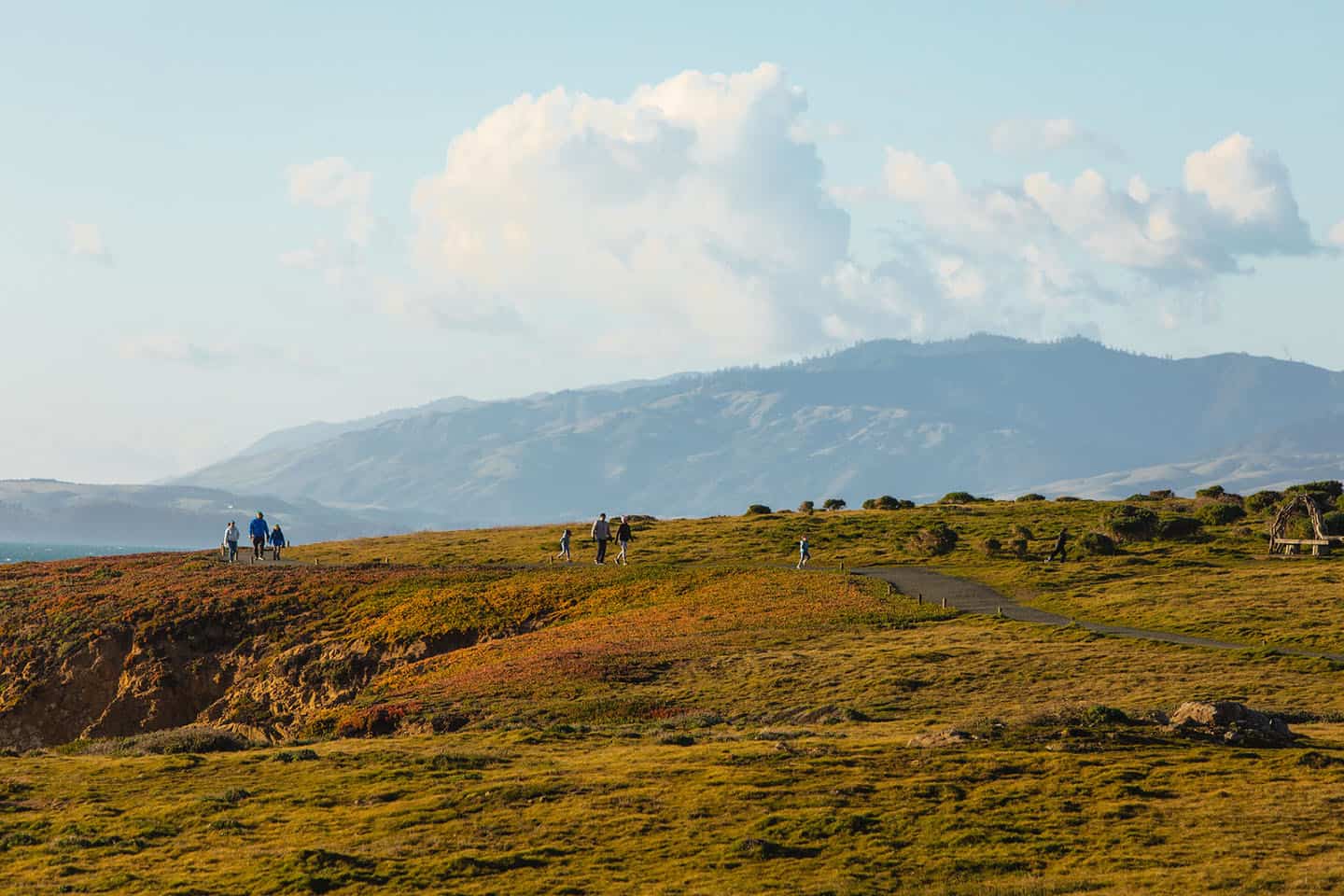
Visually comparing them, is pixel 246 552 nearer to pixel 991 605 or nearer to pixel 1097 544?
pixel 991 605

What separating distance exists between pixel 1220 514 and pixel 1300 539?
11.0 meters

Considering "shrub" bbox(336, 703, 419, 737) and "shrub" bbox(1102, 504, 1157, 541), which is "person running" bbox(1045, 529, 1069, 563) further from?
"shrub" bbox(336, 703, 419, 737)

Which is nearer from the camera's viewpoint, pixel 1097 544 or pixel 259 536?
pixel 1097 544

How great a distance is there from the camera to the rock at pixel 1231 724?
29.0 meters

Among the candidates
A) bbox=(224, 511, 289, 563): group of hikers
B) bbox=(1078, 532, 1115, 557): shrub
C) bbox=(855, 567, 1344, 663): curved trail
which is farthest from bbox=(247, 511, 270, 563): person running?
bbox=(1078, 532, 1115, 557): shrub

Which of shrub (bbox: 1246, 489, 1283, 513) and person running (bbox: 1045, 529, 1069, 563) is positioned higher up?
shrub (bbox: 1246, 489, 1283, 513)

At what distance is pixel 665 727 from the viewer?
3738cm

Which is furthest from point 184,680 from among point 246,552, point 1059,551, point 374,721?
point 1059,551

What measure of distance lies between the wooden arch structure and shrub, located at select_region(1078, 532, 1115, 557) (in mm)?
8047

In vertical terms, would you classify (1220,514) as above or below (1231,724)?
above

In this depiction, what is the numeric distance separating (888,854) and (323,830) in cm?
1121

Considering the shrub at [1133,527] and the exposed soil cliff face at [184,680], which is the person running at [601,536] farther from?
the shrub at [1133,527]

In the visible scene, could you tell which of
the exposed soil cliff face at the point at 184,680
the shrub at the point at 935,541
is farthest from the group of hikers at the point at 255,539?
the shrub at the point at 935,541

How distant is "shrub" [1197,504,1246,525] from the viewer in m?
79.0
